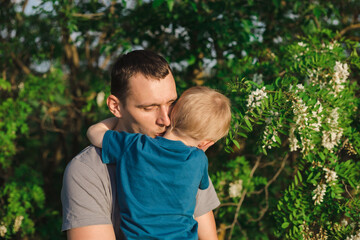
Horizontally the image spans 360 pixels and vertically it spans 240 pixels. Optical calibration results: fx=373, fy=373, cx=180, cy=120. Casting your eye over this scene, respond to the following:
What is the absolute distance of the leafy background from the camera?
2.28m

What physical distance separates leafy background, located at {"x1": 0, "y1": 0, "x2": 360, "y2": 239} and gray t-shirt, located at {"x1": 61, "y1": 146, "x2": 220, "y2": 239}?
707 mm

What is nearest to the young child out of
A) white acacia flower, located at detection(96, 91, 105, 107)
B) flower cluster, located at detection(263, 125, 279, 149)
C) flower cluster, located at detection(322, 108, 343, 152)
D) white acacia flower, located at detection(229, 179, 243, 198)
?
flower cluster, located at detection(263, 125, 279, 149)

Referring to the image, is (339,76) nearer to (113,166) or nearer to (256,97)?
(256,97)

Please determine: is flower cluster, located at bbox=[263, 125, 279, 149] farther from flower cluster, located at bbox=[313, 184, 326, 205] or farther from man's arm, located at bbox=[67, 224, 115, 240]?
man's arm, located at bbox=[67, 224, 115, 240]

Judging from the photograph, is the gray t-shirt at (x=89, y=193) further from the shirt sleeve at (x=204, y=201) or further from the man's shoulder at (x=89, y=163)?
the shirt sleeve at (x=204, y=201)

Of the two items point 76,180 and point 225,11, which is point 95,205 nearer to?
point 76,180

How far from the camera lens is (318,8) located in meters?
3.20

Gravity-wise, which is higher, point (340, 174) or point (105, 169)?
point (105, 169)

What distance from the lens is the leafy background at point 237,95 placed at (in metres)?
2.28

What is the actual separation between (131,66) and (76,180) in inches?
25.7

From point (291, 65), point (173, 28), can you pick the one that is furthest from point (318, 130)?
point (173, 28)

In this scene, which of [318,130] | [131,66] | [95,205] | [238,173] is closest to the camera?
[95,205]

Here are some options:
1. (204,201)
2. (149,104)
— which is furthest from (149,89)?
(204,201)

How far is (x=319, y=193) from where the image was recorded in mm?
2316
